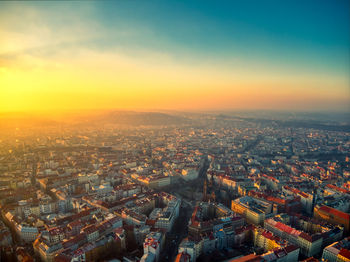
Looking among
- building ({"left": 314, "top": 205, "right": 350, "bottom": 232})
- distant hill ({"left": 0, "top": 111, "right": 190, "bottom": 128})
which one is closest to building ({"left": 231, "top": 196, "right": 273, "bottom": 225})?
building ({"left": 314, "top": 205, "right": 350, "bottom": 232})

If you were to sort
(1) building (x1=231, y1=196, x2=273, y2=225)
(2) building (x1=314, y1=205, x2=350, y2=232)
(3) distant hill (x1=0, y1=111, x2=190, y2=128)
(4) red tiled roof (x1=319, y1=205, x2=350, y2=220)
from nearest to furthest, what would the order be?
(2) building (x1=314, y1=205, x2=350, y2=232), (4) red tiled roof (x1=319, y1=205, x2=350, y2=220), (1) building (x1=231, y1=196, x2=273, y2=225), (3) distant hill (x1=0, y1=111, x2=190, y2=128)

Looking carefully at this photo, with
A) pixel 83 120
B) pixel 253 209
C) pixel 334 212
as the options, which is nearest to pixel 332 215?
pixel 334 212

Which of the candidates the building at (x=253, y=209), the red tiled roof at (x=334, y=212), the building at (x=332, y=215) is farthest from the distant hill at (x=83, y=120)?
the red tiled roof at (x=334, y=212)

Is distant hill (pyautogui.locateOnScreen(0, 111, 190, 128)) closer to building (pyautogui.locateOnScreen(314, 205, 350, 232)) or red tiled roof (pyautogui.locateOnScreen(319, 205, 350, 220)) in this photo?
building (pyautogui.locateOnScreen(314, 205, 350, 232))

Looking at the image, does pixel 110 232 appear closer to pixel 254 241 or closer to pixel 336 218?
pixel 254 241

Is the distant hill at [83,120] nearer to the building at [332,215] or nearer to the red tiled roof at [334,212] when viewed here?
the building at [332,215]

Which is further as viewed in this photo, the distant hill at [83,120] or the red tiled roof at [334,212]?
the distant hill at [83,120]

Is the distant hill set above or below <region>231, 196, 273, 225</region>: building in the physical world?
above

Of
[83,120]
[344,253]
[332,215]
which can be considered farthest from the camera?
[83,120]

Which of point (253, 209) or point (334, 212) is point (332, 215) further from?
point (253, 209)

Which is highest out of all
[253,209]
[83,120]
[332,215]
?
[83,120]

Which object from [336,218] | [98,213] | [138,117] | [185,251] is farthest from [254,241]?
[138,117]
